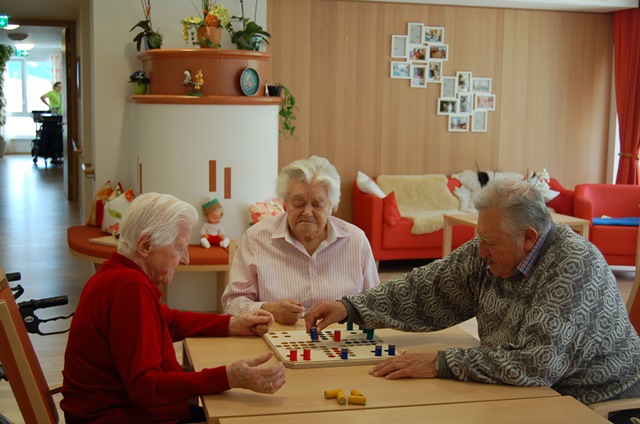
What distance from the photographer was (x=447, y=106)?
854 centimetres

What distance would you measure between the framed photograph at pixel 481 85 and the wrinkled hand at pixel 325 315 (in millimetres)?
6271

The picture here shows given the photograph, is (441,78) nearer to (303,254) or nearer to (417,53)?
(417,53)

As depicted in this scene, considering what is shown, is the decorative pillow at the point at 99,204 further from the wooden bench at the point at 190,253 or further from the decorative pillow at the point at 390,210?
the decorative pillow at the point at 390,210

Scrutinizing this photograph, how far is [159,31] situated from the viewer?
20.8 feet

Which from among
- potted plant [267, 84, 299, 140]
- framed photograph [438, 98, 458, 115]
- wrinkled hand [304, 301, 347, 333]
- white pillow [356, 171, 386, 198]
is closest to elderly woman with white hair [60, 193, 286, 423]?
wrinkled hand [304, 301, 347, 333]

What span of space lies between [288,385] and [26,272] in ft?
18.3

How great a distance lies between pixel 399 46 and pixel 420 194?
1.51 m

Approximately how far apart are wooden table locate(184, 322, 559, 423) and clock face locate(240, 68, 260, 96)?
3449 mm

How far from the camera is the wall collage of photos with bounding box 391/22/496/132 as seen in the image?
832 cm

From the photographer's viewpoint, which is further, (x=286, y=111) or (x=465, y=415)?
(x=286, y=111)

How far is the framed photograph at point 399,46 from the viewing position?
8.27m

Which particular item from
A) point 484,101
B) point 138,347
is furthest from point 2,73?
point 138,347

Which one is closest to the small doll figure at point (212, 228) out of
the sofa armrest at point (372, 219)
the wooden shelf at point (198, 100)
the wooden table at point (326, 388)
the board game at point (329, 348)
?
the wooden shelf at point (198, 100)

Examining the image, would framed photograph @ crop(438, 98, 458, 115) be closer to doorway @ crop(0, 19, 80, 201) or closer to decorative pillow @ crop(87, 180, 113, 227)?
decorative pillow @ crop(87, 180, 113, 227)
